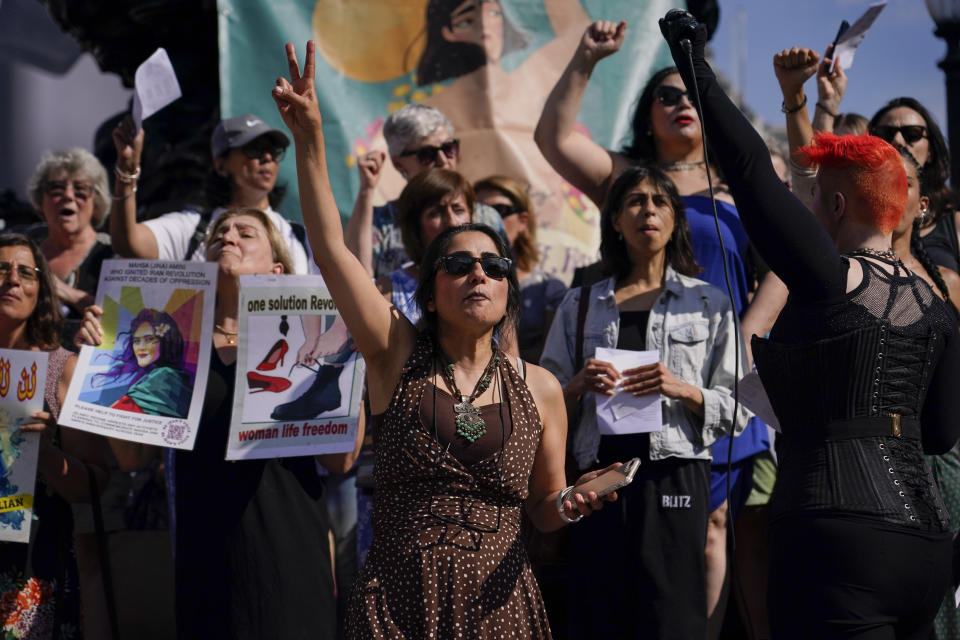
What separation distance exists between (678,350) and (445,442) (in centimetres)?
157

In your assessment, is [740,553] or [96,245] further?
[96,245]

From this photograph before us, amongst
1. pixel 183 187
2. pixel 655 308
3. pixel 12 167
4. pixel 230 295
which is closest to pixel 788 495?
pixel 655 308

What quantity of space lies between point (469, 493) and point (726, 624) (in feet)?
9.10

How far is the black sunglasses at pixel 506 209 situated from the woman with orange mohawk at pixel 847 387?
252cm

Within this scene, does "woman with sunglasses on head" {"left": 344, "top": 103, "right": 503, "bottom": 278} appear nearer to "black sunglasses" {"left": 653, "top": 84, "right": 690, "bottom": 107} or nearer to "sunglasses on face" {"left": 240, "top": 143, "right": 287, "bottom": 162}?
"sunglasses on face" {"left": 240, "top": 143, "right": 287, "bottom": 162}

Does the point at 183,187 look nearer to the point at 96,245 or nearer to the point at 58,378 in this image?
the point at 96,245

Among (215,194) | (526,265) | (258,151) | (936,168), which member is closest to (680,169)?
(526,265)

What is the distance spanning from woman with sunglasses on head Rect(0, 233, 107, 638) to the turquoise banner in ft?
6.02

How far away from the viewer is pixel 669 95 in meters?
4.89

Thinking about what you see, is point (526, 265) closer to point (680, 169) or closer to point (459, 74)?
point (680, 169)

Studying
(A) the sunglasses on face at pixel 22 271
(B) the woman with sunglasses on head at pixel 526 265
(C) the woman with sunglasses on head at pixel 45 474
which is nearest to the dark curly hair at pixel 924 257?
(B) the woman with sunglasses on head at pixel 526 265

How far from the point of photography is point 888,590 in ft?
8.87

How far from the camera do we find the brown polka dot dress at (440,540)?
288 centimetres

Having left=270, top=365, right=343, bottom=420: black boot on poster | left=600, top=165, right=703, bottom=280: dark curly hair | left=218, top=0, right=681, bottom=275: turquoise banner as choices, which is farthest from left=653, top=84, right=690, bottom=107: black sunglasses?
left=270, top=365, right=343, bottom=420: black boot on poster
